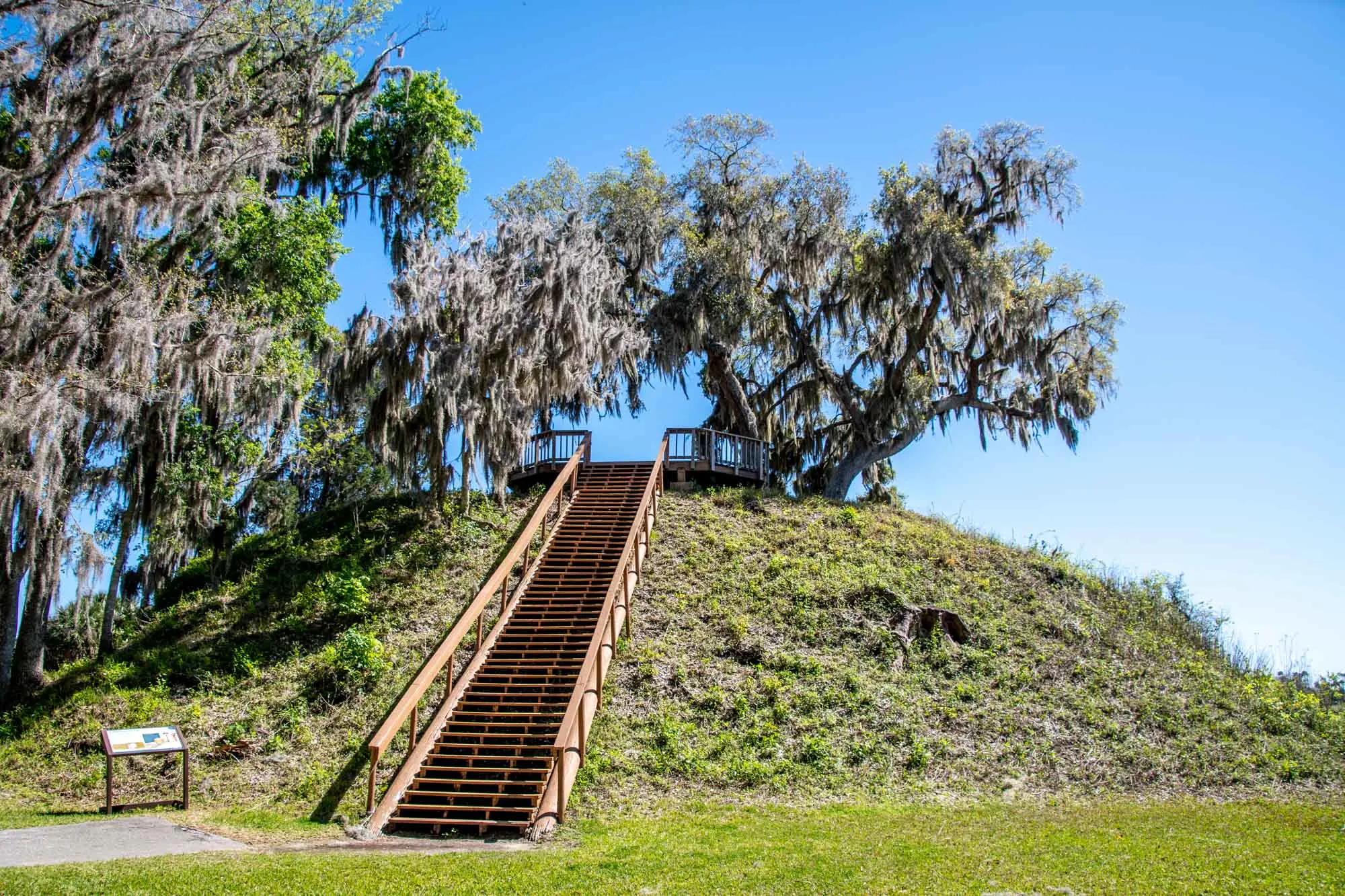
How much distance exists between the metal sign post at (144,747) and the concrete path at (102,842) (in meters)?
0.63

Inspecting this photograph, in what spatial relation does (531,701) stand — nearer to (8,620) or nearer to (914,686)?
(914,686)

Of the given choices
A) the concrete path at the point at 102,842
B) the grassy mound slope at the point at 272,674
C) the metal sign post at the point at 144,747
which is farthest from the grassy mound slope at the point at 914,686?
the metal sign post at the point at 144,747

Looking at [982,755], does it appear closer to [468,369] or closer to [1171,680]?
[1171,680]

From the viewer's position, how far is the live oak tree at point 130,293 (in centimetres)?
1559

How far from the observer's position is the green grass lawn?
7965mm

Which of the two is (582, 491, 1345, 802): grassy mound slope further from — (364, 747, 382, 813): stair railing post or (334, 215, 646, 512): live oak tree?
(334, 215, 646, 512): live oak tree

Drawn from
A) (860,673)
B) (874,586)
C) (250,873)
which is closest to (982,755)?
(860,673)

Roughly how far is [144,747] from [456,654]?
15.4 feet

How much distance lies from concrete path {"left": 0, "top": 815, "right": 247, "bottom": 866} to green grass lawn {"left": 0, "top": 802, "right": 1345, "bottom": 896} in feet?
1.76

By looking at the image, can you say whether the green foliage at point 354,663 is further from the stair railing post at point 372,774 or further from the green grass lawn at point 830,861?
the green grass lawn at point 830,861

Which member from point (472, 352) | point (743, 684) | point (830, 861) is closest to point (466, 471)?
point (472, 352)

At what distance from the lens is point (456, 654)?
49.3 ft

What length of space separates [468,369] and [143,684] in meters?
7.50

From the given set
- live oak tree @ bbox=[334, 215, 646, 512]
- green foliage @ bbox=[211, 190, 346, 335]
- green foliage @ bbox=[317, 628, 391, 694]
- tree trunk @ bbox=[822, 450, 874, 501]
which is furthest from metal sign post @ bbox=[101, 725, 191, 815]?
tree trunk @ bbox=[822, 450, 874, 501]
